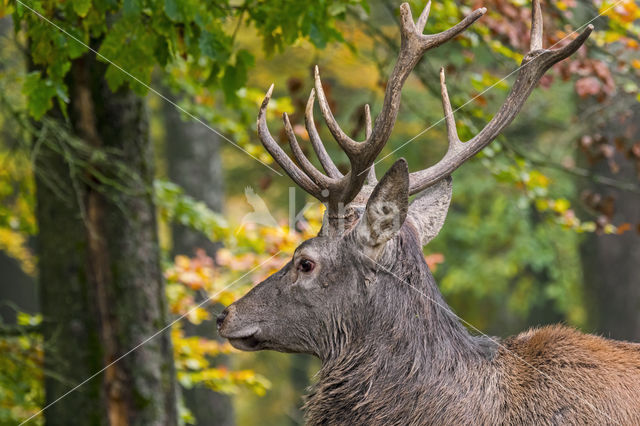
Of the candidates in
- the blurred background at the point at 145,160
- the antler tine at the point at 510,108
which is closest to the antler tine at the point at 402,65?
the antler tine at the point at 510,108

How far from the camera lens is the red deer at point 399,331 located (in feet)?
11.8

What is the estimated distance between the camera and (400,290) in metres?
3.84

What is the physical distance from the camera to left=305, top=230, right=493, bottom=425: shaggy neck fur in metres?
3.73

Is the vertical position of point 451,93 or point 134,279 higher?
point 451,93

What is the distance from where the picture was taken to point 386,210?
3623mm

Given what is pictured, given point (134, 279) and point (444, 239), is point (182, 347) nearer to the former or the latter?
point (134, 279)

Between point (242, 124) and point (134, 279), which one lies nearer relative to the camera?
point (134, 279)

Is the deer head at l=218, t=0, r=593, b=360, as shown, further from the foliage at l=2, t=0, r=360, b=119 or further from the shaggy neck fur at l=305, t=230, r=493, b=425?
the foliage at l=2, t=0, r=360, b=119

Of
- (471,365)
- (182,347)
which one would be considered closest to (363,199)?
(471,365)

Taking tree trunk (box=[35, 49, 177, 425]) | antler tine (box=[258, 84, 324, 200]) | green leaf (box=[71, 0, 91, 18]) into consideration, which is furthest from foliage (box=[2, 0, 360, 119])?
tree trunk (box=[35, 49, 177, 425])

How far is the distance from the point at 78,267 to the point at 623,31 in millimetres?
4114

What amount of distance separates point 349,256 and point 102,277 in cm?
218

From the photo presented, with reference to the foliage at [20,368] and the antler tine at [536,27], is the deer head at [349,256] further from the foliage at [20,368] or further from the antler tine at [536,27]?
the foliage at [20,368]

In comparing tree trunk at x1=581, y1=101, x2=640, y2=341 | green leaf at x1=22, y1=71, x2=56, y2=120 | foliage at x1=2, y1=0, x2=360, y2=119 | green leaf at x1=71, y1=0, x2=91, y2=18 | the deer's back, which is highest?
green leaf at x1=71, y1=0, x2=91, y2=18
